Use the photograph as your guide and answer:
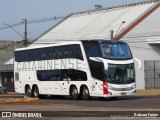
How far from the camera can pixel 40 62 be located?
3809 cm

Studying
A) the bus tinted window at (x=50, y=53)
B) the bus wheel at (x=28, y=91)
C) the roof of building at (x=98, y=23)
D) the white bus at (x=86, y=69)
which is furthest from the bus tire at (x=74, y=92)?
the roof of building at (x=98, y=23)

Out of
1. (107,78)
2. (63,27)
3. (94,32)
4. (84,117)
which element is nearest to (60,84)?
(107,78)

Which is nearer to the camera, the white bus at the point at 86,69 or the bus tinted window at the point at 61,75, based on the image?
the white bus at the point at 86,69

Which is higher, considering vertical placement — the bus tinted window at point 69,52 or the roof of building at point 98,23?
the roof of building at point 98,23

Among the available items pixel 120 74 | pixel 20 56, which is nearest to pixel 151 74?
pixel 20 56

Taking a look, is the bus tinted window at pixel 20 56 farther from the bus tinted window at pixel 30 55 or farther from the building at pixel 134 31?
the building at pixel 134 31

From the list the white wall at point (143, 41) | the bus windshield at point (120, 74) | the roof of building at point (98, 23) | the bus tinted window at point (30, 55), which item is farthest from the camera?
the roof of building at point (98, 23)

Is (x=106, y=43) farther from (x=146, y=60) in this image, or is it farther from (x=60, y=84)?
(x=146, y=60)

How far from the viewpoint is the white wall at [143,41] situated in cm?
6038

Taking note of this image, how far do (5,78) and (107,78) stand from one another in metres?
38.9

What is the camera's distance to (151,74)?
200ft

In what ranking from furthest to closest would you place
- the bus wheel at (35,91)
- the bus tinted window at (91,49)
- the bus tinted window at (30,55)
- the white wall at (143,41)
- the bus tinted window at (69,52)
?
1. the white wall at (143,41)
2. the bus wheel at (35,91)
3. the bus tinted window at (30,55)
4. the bus tinted window at (69,52)
5. the bus tinted window at (91,49)

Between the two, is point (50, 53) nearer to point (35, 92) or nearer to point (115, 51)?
point (35, 92)

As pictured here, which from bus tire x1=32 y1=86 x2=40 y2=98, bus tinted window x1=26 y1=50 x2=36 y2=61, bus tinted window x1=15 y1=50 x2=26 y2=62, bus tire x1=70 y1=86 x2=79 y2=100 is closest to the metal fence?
bus tinted window x1=15 y1=50 x2=26 y2=62
